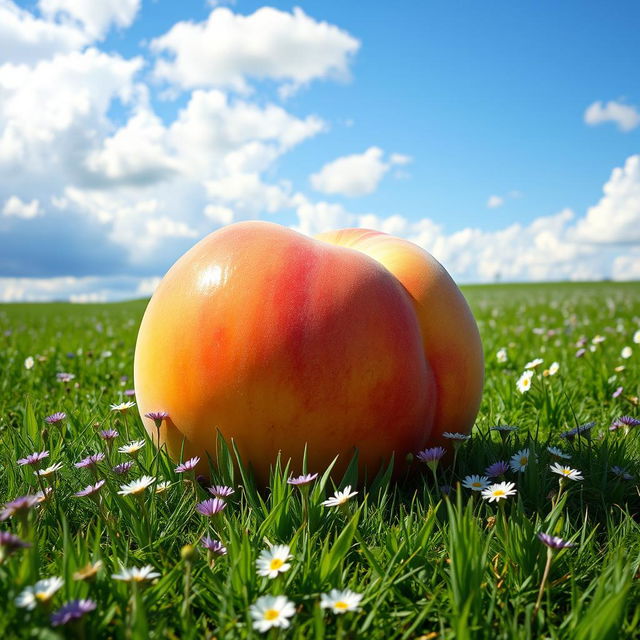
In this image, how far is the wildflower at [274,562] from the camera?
1.65 metres

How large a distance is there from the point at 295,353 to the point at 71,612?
3.75 feet

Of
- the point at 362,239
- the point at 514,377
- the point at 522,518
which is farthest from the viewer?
the point at 514,377

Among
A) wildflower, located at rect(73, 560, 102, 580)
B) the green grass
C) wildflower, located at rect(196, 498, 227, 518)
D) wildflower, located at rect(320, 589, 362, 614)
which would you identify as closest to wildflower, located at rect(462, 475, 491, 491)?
the green grass

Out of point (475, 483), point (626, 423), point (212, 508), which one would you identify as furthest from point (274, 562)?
point (626, 423)

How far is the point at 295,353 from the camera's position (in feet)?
7.47

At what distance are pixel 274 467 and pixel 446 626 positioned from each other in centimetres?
94

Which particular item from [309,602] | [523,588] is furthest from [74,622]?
[523,588]

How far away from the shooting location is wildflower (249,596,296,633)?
145cm

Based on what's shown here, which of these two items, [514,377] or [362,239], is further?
[514,377]

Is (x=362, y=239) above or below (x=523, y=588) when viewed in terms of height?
above

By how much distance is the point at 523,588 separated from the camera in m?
1.81

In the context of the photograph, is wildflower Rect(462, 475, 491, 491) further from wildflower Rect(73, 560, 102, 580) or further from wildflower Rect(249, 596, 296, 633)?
wildflower Rect(73, 560, 102, 580)

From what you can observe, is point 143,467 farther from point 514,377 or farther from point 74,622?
point 514,377

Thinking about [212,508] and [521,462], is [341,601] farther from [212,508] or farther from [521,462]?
[521,462]
